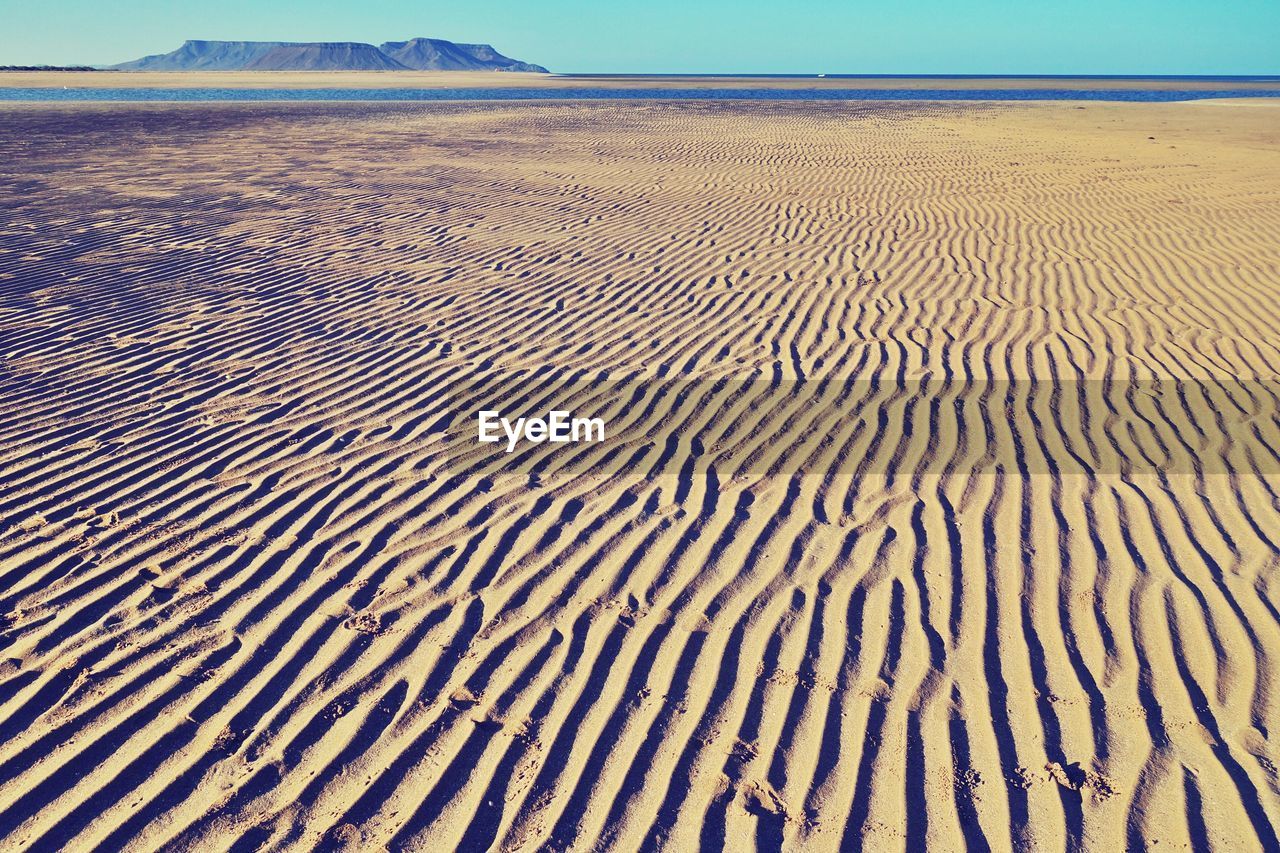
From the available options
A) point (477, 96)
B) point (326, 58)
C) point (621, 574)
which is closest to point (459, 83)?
point (477, 96)

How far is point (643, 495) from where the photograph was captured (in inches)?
164

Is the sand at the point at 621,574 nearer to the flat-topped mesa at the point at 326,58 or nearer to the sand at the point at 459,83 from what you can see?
the sand at the point at 459,83

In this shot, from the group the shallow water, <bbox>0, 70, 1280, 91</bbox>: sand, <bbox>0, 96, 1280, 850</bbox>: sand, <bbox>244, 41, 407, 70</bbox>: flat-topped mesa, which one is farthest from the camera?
<bbox>244, 41, 407, 70</bbox>: flat-topped mesa

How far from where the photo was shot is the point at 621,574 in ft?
11.7

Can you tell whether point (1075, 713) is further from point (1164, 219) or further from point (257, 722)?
point (1164, 219)

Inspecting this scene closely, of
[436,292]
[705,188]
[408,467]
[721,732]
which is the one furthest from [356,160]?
[721,732]

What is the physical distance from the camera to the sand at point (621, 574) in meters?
2.53

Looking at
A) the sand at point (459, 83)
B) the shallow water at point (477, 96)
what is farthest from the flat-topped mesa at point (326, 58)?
the shallow water at point (477, 96)

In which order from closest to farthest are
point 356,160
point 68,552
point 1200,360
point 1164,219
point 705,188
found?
point 68,552, point 1200,360, point 1164,219, point 705,188, point 356,160

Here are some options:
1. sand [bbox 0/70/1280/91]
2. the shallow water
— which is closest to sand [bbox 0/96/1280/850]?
the shallow water

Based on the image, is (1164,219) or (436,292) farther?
(1164,219)

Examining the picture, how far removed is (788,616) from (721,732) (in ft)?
2.26

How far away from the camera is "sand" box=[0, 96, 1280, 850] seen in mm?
2533

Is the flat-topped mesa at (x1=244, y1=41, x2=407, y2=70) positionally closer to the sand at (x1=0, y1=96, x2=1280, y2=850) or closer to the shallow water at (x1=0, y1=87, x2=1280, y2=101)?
the shallow water at (x1=0, y1=87, x2=1280, y2=101)
